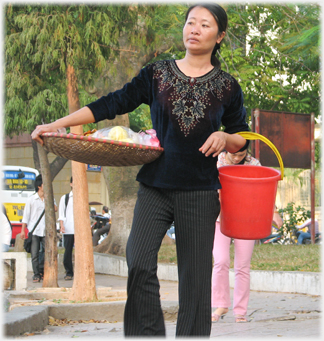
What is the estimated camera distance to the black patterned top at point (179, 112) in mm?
3371

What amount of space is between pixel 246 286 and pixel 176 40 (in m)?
9.00

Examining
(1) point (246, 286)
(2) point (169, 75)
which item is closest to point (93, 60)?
(1) point (246, 286)

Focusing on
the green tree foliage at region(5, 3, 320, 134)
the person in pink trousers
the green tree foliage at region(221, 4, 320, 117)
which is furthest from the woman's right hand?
the green tree foliage at region(221, 4, 320, 117)

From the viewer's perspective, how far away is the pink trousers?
19.7 ft

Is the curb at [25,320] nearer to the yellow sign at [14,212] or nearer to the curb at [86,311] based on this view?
the curb at [86,311]

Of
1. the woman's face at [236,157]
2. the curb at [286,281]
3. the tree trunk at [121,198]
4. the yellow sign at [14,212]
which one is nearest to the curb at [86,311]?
the woman's face at [236,157]

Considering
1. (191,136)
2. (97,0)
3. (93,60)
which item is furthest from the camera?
(93,60)

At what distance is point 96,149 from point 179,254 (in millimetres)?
754

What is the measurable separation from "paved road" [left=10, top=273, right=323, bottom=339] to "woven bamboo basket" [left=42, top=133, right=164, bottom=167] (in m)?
2.25

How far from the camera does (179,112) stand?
3387 millimetres

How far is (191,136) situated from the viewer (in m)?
3.38

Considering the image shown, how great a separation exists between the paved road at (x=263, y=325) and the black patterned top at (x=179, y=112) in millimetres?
2142

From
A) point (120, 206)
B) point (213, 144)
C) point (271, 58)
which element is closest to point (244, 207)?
point (213, 144)

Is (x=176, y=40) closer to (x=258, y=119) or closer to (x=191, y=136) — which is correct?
(x=258, y=119)
